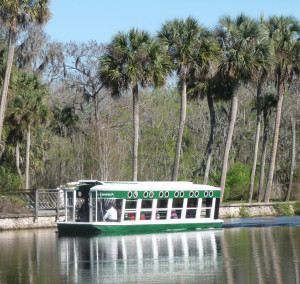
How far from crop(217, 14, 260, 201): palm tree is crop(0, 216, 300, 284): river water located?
14868 mm

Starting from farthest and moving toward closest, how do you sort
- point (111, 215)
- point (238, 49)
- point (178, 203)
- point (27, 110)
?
point (27, 110), point (238, 49), point (178, 203), point (111, 215)

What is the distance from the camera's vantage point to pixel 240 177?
58.8 meters

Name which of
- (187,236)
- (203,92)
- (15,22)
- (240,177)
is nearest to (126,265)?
(187,236)

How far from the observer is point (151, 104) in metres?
70.6

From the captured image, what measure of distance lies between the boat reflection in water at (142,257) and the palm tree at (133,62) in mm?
12474

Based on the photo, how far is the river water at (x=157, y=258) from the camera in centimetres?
1817

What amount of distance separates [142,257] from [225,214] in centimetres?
2592

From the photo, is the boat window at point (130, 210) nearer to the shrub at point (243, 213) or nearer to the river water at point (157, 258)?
the river water at point (157, 258)

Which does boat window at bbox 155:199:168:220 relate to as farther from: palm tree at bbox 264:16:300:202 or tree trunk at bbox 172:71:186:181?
palm tree at bbox 264:16:300:202

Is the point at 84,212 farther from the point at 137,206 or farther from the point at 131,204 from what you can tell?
the point at 137,206

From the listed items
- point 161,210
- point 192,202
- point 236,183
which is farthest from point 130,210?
point 236,183

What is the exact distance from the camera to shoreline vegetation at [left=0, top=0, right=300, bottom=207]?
1721 inches

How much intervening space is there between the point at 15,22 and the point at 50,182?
91.0 feet

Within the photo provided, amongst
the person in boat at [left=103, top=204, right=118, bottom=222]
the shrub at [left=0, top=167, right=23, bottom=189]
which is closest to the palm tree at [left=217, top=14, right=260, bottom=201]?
the shrub at [left=0, top=167, right=23, bottom=189]
